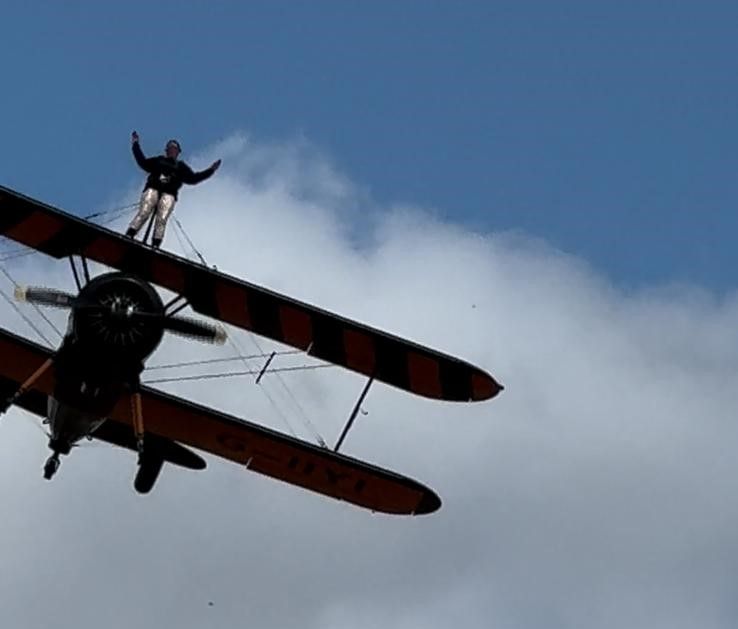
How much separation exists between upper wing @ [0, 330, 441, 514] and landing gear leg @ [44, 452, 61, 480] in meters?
1.51

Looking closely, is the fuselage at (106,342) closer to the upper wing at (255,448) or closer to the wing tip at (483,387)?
the upper wing at (255,448)

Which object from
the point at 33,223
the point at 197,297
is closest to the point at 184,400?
the point at 197,297

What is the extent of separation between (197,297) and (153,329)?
6.25 ft

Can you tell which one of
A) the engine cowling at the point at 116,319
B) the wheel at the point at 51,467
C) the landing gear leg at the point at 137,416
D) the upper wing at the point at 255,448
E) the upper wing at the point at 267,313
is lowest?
the wheel at the point at 51,467

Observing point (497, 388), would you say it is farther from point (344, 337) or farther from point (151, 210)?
point (151, 210)

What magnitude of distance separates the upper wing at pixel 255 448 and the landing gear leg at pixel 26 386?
0.17 meters

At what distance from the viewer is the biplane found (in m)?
23.9

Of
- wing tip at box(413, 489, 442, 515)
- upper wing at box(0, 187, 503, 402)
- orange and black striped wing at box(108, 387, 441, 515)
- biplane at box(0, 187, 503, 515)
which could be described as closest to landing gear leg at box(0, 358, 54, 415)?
biplane at box(0, 187, 503, 515)

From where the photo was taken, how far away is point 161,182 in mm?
25703

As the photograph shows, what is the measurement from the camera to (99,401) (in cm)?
2420

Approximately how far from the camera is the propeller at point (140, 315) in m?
23.8

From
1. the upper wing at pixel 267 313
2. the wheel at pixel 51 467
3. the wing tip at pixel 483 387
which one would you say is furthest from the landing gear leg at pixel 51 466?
the wing tip at pixel 483 387

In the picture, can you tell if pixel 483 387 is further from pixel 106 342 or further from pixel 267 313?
pixel 106 342

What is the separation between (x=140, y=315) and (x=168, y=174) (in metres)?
2.63
